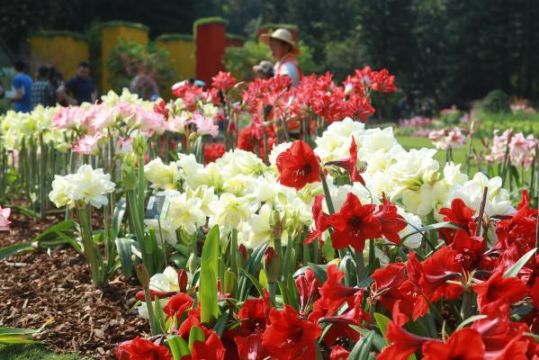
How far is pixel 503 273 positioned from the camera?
6.28 ft

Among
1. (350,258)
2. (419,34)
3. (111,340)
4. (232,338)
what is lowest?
(111,340)

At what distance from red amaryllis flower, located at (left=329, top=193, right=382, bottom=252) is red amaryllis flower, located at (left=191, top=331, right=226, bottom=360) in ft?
1.36

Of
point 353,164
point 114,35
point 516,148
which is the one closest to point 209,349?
point 353,164

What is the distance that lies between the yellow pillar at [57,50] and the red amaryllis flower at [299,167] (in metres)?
28.1

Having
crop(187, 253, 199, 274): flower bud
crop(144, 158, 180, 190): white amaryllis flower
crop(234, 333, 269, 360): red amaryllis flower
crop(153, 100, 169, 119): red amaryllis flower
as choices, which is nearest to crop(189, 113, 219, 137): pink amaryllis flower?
crop(153, 100, 169, 119): red amaryllis flower

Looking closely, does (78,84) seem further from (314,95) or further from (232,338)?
(232,338)

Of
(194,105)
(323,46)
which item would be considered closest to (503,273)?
(194,105)

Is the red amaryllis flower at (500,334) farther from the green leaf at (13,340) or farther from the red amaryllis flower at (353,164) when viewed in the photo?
the green leaf at (13,340)

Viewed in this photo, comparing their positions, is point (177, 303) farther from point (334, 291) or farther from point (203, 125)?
point (203, 125)

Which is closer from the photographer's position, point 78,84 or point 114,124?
point 114,124

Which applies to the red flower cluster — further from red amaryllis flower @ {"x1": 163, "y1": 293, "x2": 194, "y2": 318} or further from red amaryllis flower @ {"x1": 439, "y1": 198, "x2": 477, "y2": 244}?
red amaryllis flower @ {"x1": 163, "y1": 293, "x2": 194, "y2": 318}

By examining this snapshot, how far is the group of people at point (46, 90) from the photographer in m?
10.9

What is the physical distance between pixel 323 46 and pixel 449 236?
44.3 metres

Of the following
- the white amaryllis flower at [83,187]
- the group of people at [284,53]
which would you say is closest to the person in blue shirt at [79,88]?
the group of people at [284,53]
